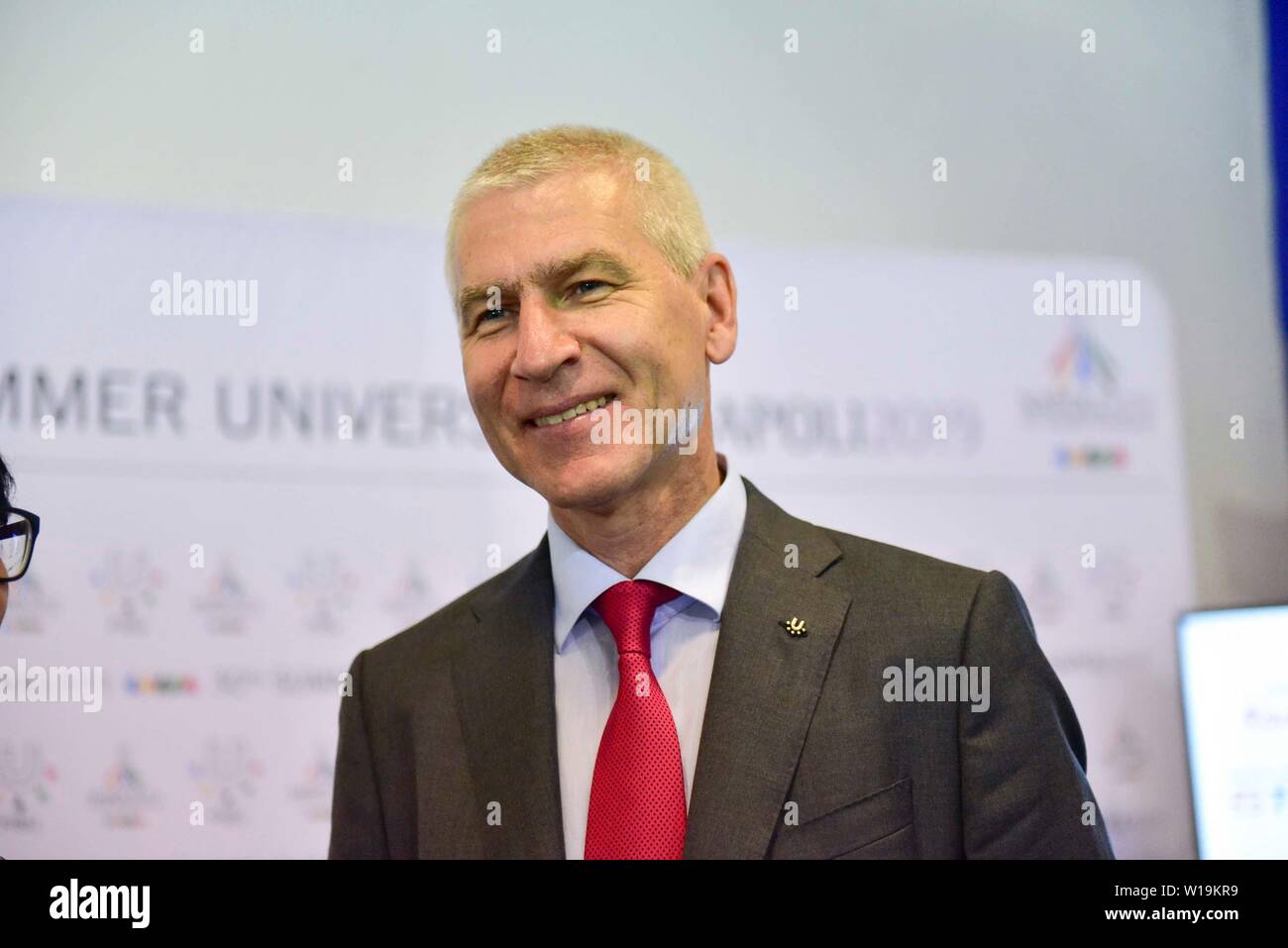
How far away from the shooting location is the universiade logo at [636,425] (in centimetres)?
188

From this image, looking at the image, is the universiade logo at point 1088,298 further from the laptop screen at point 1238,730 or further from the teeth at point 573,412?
the teeth at point 573,412

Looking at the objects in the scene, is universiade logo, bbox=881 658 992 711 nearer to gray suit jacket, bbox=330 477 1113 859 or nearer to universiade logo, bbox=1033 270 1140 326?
gray suit jacket, bbox=330 477 1113 859

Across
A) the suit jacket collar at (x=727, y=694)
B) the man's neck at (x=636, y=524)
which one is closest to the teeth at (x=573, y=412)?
the man's neck at (x=636, y=524)

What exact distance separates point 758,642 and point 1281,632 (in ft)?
3.24

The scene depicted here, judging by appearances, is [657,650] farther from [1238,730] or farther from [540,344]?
[1238,730]

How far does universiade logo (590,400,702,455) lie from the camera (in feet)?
6.17

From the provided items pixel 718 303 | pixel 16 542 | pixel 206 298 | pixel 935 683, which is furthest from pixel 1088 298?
pixel 16 542

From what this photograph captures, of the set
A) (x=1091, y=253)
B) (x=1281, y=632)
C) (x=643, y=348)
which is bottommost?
(x=1281, y=632)

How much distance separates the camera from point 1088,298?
7.38 feet

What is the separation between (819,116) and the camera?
2299 mm

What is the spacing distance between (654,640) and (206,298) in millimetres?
1017

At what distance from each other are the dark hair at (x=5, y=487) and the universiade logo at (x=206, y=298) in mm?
369
